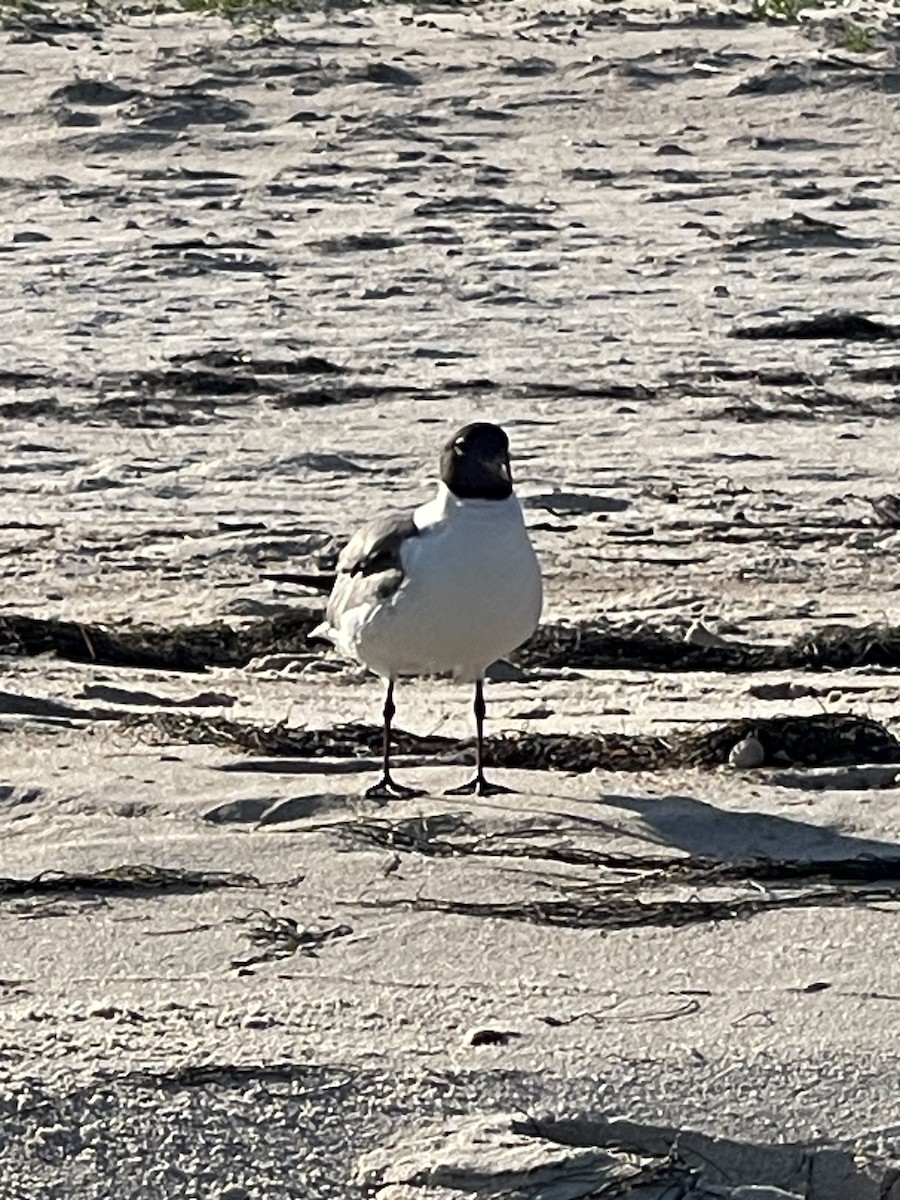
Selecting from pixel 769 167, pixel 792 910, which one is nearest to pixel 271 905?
pixel 792 910

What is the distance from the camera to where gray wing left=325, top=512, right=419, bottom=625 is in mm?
5953

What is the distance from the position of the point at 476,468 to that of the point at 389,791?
30.3 inches

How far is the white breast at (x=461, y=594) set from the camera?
578 cm

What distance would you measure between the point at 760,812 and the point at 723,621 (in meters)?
1.82

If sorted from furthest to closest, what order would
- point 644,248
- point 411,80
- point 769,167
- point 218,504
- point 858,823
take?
1. point 411,80
2. point 769,167
3. point 644,248
4. point 218,504
5. point 858,823

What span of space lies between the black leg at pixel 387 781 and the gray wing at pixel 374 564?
23 cm

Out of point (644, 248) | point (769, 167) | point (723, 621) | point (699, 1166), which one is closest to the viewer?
point (699, 1166)

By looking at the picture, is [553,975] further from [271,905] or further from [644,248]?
[644,248]

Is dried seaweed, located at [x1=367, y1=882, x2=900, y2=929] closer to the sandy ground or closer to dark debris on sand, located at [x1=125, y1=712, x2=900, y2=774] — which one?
the sandy ground

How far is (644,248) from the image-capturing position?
12312 millimetres

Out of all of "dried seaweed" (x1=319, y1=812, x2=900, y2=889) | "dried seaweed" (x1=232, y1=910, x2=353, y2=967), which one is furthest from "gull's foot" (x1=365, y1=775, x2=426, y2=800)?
"dried seaweed" (x1=232, y1=910, x2=353, y2=967)

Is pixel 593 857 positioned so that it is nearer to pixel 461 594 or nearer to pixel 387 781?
pixel 387 781

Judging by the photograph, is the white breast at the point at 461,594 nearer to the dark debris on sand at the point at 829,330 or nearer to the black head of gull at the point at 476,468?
the black head of gull at the point at 476,468

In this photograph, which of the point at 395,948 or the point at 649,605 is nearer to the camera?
the point at 395,948
